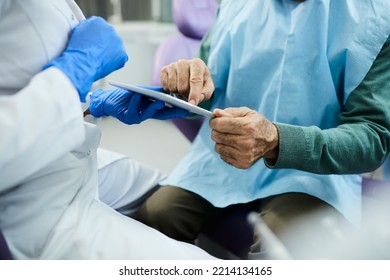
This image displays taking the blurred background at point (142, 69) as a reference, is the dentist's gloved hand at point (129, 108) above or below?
above

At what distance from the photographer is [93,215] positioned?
2.46 ft

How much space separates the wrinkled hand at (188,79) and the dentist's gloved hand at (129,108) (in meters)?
0.06

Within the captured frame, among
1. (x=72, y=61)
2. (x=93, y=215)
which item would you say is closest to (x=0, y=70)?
(x=72, y=61)

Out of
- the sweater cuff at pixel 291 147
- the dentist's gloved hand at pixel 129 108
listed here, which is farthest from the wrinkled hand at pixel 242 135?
the dentist's gloved hand at pixel 129 108

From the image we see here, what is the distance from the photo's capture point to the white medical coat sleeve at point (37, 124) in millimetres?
572

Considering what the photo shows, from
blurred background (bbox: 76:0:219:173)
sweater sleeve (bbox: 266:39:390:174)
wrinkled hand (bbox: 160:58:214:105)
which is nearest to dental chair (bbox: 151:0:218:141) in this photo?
blurred background (bbox: 76:0:219:173)

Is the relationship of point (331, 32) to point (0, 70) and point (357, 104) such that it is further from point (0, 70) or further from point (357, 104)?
point (0, 70)

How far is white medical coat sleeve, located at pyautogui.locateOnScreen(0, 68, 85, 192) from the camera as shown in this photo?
A: 22.5 inches

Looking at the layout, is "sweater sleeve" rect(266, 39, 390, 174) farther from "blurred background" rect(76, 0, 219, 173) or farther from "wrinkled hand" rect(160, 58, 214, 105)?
"blurred background" rect(76, 0, 219, 173)

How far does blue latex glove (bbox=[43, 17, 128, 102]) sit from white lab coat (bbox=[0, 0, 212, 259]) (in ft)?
0.06

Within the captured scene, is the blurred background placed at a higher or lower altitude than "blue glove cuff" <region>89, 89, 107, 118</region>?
lower

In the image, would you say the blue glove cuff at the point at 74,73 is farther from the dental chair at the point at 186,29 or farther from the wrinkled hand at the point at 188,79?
the dental chair at the point at 186,29

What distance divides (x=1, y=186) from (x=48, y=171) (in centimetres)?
8

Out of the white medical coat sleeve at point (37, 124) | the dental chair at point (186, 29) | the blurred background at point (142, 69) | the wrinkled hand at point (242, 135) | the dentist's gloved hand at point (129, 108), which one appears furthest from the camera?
the dental chair at point (186, 29)
